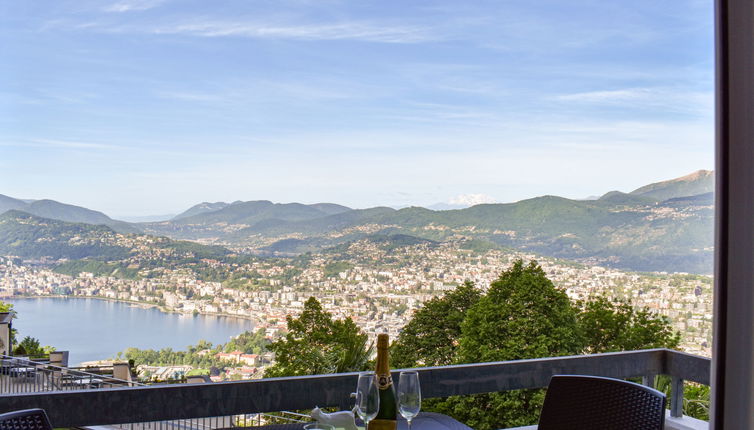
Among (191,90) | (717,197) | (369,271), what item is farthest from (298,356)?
(717,197)

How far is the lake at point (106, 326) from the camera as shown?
2091 centimetres

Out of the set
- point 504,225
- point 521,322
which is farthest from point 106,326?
point 504,225

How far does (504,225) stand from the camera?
2333cm

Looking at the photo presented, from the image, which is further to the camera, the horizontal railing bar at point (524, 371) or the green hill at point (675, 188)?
the green hill at point (675, 188)

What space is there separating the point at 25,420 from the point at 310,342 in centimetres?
1626

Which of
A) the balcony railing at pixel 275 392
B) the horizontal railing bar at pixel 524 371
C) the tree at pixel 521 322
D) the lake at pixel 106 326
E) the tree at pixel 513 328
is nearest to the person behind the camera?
the balcony railing at pixel 275 392

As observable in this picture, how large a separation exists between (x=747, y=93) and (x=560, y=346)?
1551 centimetres

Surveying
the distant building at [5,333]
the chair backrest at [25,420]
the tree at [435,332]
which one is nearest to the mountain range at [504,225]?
the tree at [435,332]

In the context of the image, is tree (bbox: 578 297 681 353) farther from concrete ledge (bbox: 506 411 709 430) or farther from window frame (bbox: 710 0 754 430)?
window frame (bbox: 710 0 754 430)

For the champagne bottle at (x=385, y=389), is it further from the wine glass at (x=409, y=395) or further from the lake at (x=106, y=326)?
the lake at (x=106, y=326)

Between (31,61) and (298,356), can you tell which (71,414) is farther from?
(31,61)

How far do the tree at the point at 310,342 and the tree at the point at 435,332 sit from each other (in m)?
1.48

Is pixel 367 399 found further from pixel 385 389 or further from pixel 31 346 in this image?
pixel 31 346

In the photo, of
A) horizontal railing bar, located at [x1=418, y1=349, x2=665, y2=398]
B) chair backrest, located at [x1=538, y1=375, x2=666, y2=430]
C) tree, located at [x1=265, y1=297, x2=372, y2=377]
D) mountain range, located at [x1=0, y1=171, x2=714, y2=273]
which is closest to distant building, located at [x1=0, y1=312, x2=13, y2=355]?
mountain range, located at [x1=0, y1=171, x2=714, y2=273]
